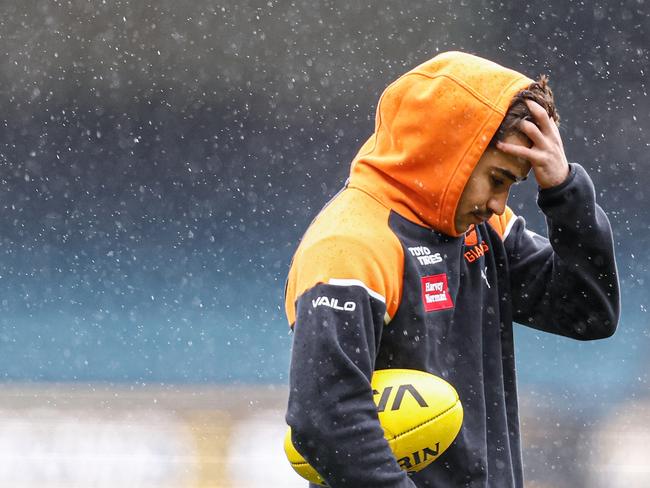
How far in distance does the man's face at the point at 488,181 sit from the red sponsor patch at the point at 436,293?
17 centimetres

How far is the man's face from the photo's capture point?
2.43 metres

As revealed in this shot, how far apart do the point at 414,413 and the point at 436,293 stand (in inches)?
10.6

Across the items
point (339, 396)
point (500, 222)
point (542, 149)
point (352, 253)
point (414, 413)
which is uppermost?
point (542, 149)

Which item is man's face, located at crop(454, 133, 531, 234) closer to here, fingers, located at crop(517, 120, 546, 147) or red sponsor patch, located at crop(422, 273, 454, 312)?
fingers, located at crop(517, 120, 546, 147)

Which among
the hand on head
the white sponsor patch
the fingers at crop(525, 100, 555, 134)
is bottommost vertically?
the white sponsor patch

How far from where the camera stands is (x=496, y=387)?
8.18 ft

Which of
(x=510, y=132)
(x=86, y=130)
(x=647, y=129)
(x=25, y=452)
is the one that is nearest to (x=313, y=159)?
(x=86, y=130)

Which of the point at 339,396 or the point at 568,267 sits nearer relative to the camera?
the point at 339,396

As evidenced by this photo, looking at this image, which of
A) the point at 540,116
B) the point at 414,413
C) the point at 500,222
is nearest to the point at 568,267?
the point at 500,222

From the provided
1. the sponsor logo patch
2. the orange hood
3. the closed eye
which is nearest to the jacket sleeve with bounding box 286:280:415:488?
the sponsor logo patch

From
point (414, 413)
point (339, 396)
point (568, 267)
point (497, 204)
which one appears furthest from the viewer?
point (568, 267)

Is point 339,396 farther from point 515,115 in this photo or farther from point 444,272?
point 515,115

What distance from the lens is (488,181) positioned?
245 cm

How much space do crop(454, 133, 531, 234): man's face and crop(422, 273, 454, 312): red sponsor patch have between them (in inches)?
6.5
